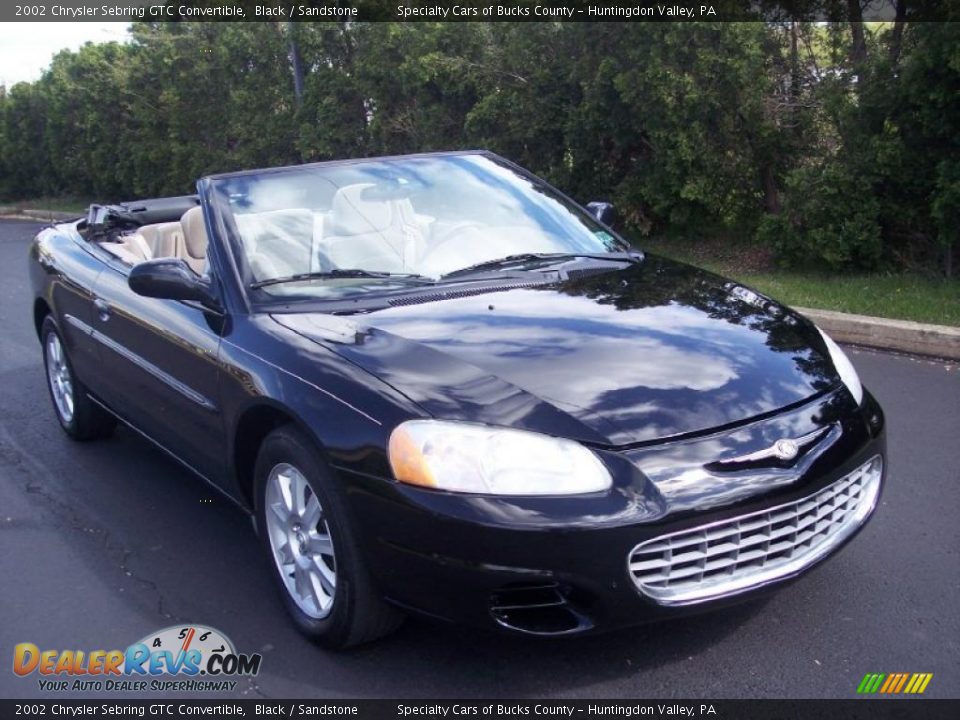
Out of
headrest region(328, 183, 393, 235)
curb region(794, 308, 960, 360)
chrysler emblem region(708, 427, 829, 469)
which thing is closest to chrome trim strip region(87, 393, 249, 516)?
headrest region(328, 183, 393, 235)

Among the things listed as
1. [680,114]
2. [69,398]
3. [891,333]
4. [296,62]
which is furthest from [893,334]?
[296,62]

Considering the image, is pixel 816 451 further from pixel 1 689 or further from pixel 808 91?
pixel 808 91

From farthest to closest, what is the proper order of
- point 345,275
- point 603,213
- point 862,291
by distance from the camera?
1. point 862,291
2. point 603,213
3. point 345,275

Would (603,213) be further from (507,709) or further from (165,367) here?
(507,709)

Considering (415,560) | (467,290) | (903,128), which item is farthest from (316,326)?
(903,128)

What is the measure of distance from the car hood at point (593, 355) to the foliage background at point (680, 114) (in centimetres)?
534

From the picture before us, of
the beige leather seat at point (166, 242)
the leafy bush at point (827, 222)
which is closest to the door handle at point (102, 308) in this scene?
the beige leather seat at point (166, 242)

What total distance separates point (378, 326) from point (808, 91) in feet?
26.1

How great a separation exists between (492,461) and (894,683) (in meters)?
1.35

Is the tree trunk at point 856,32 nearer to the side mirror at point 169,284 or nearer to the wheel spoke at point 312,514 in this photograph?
the side mirror at point 169,284

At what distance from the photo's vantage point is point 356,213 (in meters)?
4.27

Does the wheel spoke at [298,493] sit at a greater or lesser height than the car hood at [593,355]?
lesser

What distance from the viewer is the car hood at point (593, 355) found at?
2.90 meters

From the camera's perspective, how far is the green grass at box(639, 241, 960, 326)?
24.2 feet
